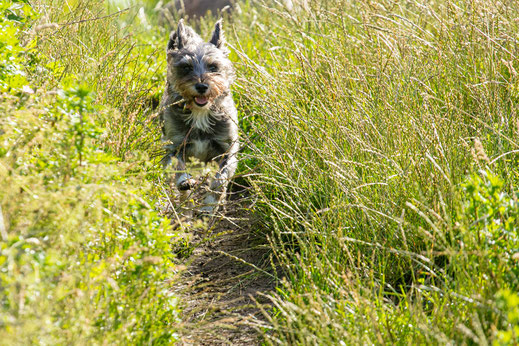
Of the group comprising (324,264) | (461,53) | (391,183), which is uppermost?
(461,53)

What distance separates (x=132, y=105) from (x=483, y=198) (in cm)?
292

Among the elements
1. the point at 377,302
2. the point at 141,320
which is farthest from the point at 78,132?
the point at 377,302

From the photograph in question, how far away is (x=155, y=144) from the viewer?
5.06 metres

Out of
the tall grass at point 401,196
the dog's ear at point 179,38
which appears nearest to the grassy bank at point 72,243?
the tall grass at point 401,196

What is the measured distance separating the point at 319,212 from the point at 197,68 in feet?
9.01

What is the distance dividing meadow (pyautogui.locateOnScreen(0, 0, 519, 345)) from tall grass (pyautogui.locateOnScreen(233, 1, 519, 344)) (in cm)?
2

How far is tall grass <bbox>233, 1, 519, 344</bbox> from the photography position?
9.66 feet

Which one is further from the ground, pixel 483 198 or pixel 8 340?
pixel 8 340

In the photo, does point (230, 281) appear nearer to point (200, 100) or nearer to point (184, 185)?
point (184, 185)

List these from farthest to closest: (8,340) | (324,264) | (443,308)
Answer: (324,264), (443,308), (8,340)

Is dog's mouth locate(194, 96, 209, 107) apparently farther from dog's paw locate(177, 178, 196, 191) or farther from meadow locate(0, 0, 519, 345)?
dog's paw locate(177, 178, 196, 191)

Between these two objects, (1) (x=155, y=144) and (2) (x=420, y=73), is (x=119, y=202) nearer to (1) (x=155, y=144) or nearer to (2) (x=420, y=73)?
(1) (x=155, y=144)

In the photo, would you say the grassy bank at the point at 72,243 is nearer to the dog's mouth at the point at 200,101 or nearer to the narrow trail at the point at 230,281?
the narrow trail at the point at 230,281

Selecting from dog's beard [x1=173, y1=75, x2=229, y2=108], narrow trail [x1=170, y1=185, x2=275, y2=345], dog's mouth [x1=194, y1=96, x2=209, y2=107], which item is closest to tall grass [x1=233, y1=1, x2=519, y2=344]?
narrow trail [x1=170, y1=185, x2=275, y2=345]
